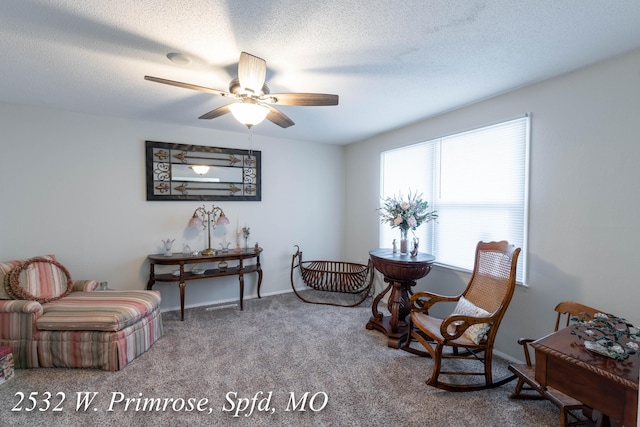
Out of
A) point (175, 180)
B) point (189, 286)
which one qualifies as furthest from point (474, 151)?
point (189, 286)

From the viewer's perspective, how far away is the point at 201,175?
3771 mm

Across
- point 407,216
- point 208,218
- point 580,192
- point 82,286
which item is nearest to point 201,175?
point 208,218

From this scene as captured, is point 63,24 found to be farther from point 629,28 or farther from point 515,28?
point 629,28

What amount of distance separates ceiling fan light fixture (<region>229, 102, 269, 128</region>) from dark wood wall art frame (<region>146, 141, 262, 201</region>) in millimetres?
2093

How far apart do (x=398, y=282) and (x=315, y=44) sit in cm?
229

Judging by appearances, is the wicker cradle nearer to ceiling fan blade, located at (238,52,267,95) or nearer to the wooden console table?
the wooden console table

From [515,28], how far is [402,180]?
2.21 meters

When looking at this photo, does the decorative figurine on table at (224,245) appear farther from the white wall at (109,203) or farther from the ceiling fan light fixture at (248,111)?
the ceiling fan light fixture at (248,111)

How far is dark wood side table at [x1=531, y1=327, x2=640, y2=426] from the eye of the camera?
114 cm

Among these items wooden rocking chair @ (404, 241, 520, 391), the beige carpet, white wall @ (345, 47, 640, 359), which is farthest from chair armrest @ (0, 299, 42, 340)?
white wall @ (345, 47, 640, 359)

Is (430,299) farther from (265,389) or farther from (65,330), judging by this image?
(65,330)

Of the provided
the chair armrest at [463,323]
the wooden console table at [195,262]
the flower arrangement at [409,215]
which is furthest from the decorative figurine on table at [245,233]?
the chair armrest at [463,323]

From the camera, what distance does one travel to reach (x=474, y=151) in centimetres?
284

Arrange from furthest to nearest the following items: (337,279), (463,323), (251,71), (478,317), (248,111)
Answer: (337,279) → (478,317) → (463,323) → (248,111) → (251,71)
